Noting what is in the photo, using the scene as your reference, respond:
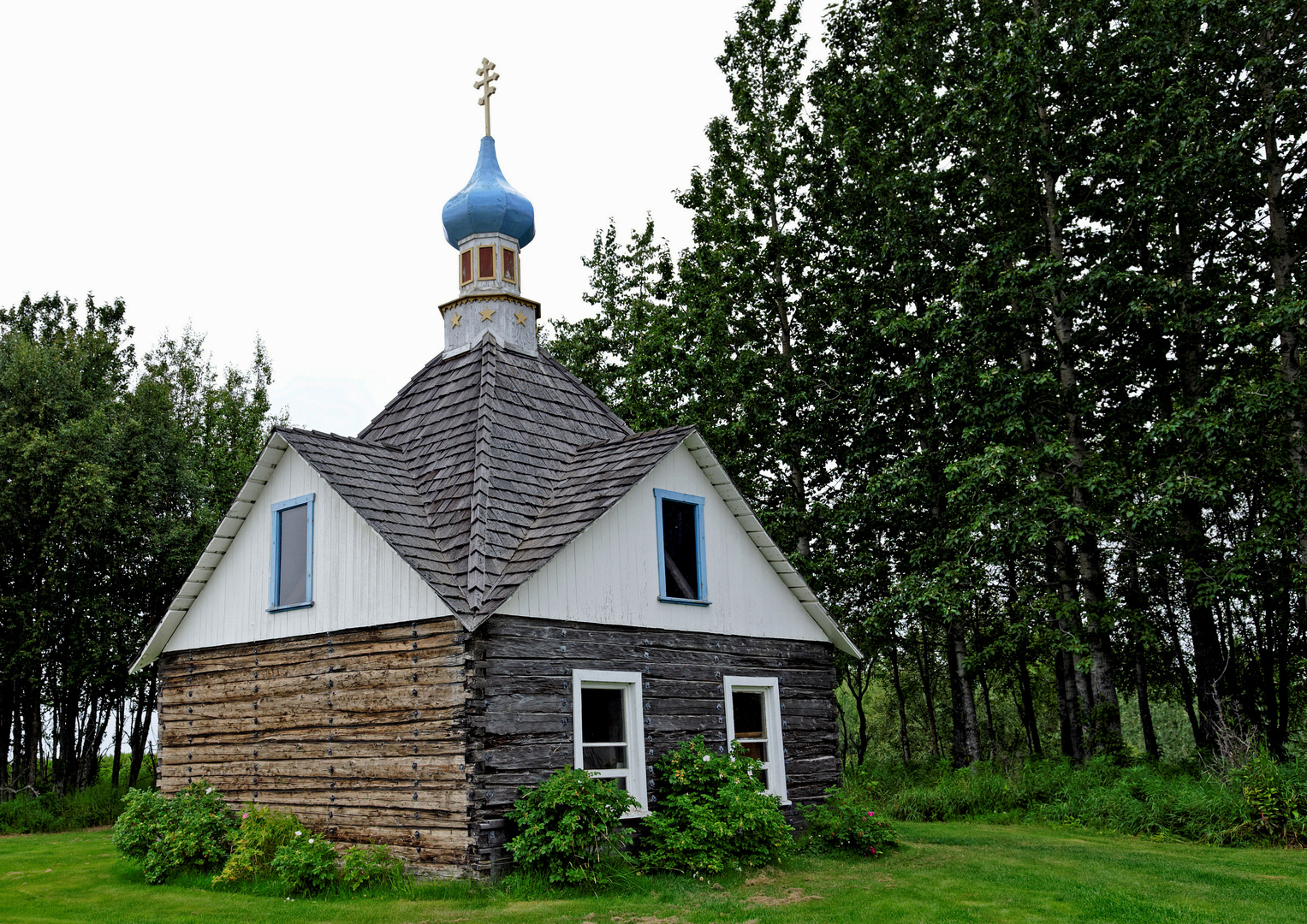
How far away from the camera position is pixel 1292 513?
16.5 metres

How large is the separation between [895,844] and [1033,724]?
717 inches

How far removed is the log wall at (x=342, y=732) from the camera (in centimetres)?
1084

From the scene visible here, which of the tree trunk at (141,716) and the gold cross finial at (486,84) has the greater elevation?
the gold cross finial at (486,84)

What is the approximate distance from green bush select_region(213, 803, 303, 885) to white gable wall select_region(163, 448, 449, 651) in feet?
7.23

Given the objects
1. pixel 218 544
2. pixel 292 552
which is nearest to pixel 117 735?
pixel 218 544

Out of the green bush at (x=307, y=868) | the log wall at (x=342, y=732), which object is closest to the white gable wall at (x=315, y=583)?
the log wall at (x=342, y=732)

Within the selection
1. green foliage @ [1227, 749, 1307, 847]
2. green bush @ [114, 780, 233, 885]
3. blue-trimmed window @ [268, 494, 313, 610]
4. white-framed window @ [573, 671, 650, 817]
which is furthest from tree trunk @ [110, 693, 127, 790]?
green foliage @ [1227, 749, 1307, 847]

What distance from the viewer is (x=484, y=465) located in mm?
12805

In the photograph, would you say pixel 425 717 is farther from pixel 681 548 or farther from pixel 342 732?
pixel 681 548

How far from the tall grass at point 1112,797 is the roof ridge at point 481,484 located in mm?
8220

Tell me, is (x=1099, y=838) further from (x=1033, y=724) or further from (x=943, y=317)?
(x=1033, y=724)

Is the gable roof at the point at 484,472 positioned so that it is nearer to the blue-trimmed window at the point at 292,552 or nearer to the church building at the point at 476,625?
the church building at the point at 476,625

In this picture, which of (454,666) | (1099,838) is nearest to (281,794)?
(454,666)

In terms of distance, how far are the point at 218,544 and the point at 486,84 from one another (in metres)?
8.93
